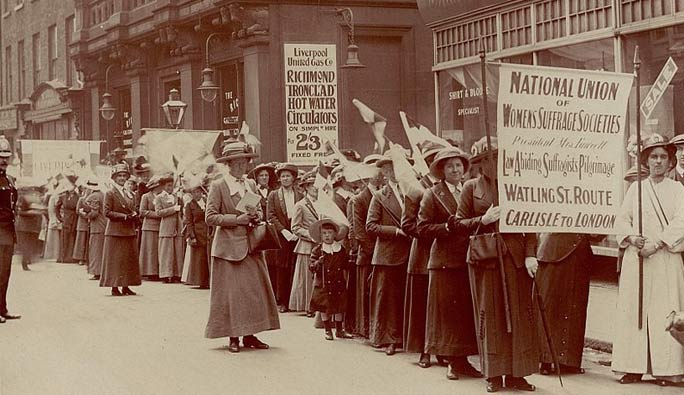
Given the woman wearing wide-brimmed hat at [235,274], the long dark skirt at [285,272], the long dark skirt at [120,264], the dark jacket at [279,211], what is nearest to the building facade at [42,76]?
the long dark skirt at [120,264]

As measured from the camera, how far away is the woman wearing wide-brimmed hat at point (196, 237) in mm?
17172

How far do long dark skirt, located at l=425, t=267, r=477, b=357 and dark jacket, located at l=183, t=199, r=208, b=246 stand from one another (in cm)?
875

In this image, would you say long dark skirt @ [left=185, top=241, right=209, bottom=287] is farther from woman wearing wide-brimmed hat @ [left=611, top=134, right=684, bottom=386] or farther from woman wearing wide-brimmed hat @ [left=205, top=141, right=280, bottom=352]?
woman wearing wide-brimmed hat @ [left=611, top=134, right=684, bottom=386]

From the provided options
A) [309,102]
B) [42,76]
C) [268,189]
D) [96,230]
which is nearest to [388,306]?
[268,189]

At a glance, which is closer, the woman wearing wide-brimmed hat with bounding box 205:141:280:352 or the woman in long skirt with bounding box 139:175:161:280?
the woman wearing wide-brimmed hat with bounding box 205:141:280:352

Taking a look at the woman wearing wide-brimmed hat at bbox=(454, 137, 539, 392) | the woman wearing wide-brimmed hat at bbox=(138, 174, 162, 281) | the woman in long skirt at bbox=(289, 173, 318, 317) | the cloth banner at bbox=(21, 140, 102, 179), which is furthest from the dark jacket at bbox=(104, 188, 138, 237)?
the woman wearing wide-brimmed hat at bbox=(454, 137, 539, 392)

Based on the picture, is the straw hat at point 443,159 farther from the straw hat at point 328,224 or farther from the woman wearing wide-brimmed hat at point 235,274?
the straw hat at point 328,224

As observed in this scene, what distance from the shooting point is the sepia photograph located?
814cm

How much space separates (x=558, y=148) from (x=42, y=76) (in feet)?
93.7

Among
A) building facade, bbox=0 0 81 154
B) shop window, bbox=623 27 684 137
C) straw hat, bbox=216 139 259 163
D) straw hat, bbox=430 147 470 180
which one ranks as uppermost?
building facade, bbox=0 0 81 154

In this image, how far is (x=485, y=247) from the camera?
825 cm

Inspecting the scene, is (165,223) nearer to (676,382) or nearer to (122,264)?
(122,264)

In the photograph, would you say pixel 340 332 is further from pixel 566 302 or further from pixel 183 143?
pixel 183 143

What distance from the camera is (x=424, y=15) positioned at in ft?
60.8
